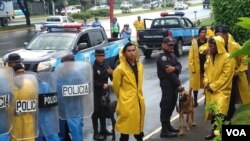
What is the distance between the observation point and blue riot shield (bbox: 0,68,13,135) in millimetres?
5422

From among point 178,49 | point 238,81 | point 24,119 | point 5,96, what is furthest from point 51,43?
point 178,49

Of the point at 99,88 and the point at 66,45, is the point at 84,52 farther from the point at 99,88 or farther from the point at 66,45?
the point at 99,88

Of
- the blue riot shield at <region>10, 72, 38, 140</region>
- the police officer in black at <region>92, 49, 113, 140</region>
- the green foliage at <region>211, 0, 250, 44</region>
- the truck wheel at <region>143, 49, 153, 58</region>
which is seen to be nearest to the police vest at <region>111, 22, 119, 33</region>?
the truck wheel at <region>143, 49, 153, 58</region>

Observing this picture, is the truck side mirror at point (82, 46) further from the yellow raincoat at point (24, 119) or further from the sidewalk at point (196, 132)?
the yellow raincoat at point (24, 119)

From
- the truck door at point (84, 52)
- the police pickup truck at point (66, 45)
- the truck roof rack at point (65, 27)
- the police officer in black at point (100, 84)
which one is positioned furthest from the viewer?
the truck roof rack at point (65, 27)

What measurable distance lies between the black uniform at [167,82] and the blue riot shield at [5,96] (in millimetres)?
2993

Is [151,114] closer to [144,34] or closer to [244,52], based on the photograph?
[244,52]

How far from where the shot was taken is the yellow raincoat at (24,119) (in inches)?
222

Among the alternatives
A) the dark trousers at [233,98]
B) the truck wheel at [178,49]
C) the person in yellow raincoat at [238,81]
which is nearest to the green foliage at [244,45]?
the dark trousers at [233,98]

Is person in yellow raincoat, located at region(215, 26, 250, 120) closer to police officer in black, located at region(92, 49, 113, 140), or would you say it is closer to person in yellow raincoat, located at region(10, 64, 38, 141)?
police officer in black, located at region(92, 49, 113, 140)

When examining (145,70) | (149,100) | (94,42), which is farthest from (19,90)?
(145,70)

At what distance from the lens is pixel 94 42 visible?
13.2m

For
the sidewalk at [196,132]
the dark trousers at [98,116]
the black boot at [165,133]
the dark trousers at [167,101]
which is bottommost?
the sidewalk at [196,132]

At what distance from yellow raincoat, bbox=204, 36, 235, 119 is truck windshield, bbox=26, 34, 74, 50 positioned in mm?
6297
